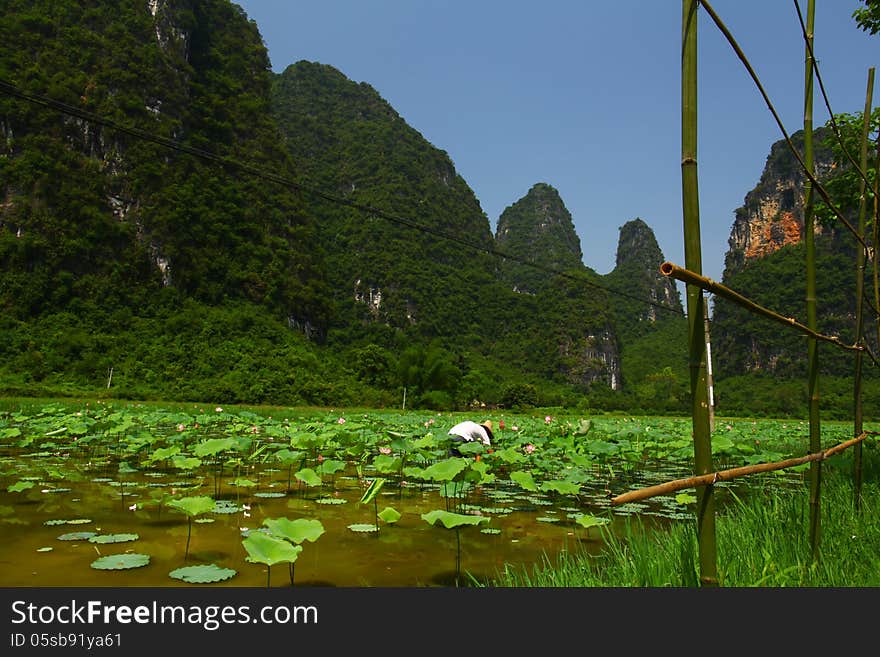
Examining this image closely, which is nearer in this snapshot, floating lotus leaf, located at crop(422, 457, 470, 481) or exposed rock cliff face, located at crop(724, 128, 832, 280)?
floating lotus leaf, located at crop(422, 457, 470, 481)

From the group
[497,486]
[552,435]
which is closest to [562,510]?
[497,486]

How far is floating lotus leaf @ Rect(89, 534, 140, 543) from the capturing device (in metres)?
1.99

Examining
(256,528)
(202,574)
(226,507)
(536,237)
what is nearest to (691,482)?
(202,574)

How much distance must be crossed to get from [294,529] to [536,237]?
99.0 m

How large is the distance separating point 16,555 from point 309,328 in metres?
36.1

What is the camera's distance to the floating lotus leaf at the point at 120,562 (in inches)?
66.5

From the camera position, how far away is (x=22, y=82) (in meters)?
27.6

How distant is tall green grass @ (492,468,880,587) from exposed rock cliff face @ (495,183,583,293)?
89.5 metres

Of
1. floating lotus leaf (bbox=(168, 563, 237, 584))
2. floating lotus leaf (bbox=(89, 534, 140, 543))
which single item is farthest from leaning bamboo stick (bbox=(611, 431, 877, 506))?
floating lotus leaf (bbox=(89, 534, 140, 543))

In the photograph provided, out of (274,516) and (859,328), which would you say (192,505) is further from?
(859,328)

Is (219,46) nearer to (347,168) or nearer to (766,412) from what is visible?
(347,168)

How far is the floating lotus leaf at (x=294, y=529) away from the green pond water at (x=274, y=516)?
0.18 meters

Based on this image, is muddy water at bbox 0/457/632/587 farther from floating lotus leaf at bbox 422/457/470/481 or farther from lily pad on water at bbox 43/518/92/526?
floating lotus leaf at bbox 422/457/470/481

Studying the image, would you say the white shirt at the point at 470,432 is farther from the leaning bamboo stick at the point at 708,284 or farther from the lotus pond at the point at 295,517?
the leaning bamboo stick at the point at 708,284
